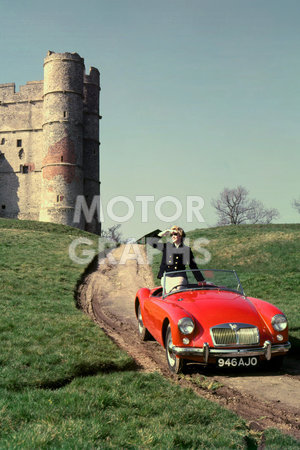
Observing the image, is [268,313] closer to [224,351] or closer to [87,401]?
[224,351]

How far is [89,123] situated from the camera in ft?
169

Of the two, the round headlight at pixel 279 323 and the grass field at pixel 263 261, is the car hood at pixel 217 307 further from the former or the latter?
the grass field at pixel 263 261

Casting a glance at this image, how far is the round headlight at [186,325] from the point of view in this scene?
6.46 metres

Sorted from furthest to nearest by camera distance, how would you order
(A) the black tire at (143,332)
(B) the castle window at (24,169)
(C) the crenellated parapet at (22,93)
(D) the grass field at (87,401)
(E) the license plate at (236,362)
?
(C) the crenellated parapet at (22,93)
(B) the castle window at (24,169)
(A) the black tire at (143,332)
(E) the license plate at (236,362)
(D) the grass field at (87,401)

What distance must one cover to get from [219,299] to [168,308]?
865mm

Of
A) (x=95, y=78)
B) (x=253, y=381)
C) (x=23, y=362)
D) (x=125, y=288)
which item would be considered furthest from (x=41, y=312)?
(x=95, y=78)

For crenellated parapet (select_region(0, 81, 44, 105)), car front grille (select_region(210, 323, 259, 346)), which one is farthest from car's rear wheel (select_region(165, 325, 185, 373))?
crenellated parapet (select_region(0, 81, 44, 105))

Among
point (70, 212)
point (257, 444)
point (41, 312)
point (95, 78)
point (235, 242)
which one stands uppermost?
point (95, 78)

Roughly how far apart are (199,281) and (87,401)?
379 cm

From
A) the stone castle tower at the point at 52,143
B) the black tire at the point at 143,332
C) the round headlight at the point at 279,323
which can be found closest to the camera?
the round headlight at the point at 279,323

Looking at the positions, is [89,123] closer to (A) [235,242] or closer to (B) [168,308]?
(A) [235,242]

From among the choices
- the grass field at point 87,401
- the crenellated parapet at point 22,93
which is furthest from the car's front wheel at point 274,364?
the crenellated parapet at point 22,93

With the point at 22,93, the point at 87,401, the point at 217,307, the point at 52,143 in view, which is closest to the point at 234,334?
the point at 217,307

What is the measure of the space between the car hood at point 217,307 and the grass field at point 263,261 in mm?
1976
